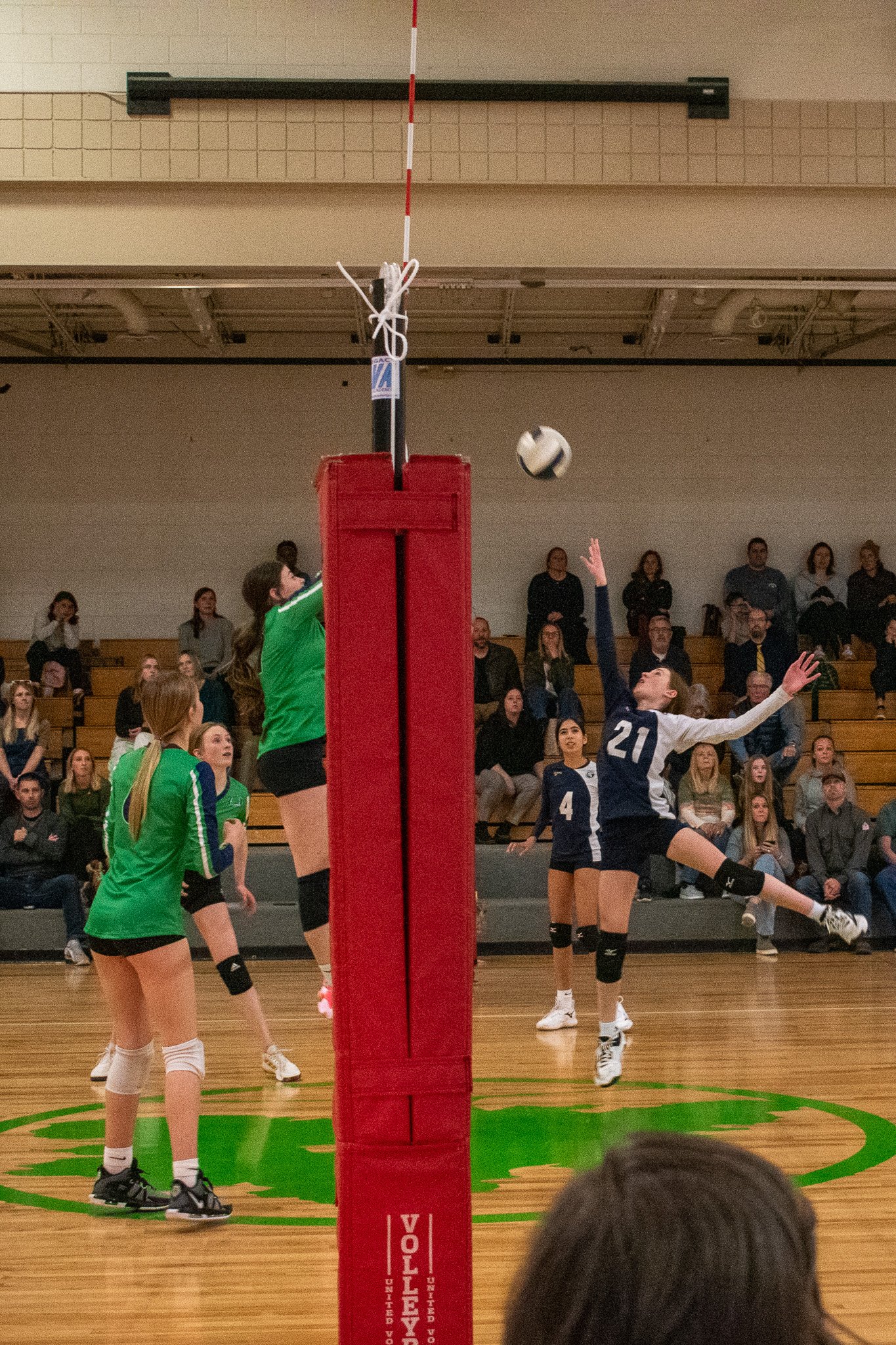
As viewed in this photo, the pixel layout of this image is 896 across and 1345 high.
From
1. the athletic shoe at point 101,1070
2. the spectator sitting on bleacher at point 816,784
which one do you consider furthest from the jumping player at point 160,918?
the spectator sitting on bleacher at point 816,784

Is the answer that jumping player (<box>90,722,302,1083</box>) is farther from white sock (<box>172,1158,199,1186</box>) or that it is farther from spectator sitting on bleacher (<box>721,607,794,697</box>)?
spectator sitting on bleacher (<box>721,607,794,697</box>)

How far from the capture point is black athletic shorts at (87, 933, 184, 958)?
4.24 metres

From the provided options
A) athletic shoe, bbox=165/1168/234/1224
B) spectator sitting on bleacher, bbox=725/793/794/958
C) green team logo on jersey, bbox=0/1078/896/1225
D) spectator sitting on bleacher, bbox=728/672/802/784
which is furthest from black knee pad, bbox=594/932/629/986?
spectator sitting on bleacher, bbox=728/672/802/784

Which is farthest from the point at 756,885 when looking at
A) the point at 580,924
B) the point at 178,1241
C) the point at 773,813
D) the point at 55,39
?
the point at 55,39

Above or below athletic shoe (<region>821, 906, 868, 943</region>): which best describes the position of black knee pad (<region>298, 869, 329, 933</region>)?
above

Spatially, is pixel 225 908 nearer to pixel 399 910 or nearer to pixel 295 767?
pixel 295 767

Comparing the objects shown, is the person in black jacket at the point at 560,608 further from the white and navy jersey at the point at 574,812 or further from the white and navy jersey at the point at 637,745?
the white and navy jersey at the point at 637,745

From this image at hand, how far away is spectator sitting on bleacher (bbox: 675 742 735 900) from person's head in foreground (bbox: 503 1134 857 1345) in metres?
9.90

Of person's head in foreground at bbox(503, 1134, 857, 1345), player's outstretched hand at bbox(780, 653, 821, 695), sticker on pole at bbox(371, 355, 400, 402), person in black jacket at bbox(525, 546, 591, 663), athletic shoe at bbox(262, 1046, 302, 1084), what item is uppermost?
person in black jacket at bbox(525, 546, 591, 663)

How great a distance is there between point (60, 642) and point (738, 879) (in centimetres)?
857

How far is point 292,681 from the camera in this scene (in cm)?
557

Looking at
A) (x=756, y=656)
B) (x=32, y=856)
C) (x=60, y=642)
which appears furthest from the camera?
(x=60, y=642)

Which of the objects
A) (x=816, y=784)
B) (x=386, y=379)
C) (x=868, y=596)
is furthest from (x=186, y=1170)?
(x=868, y=596)

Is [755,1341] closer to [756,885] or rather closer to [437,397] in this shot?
[756,885]
